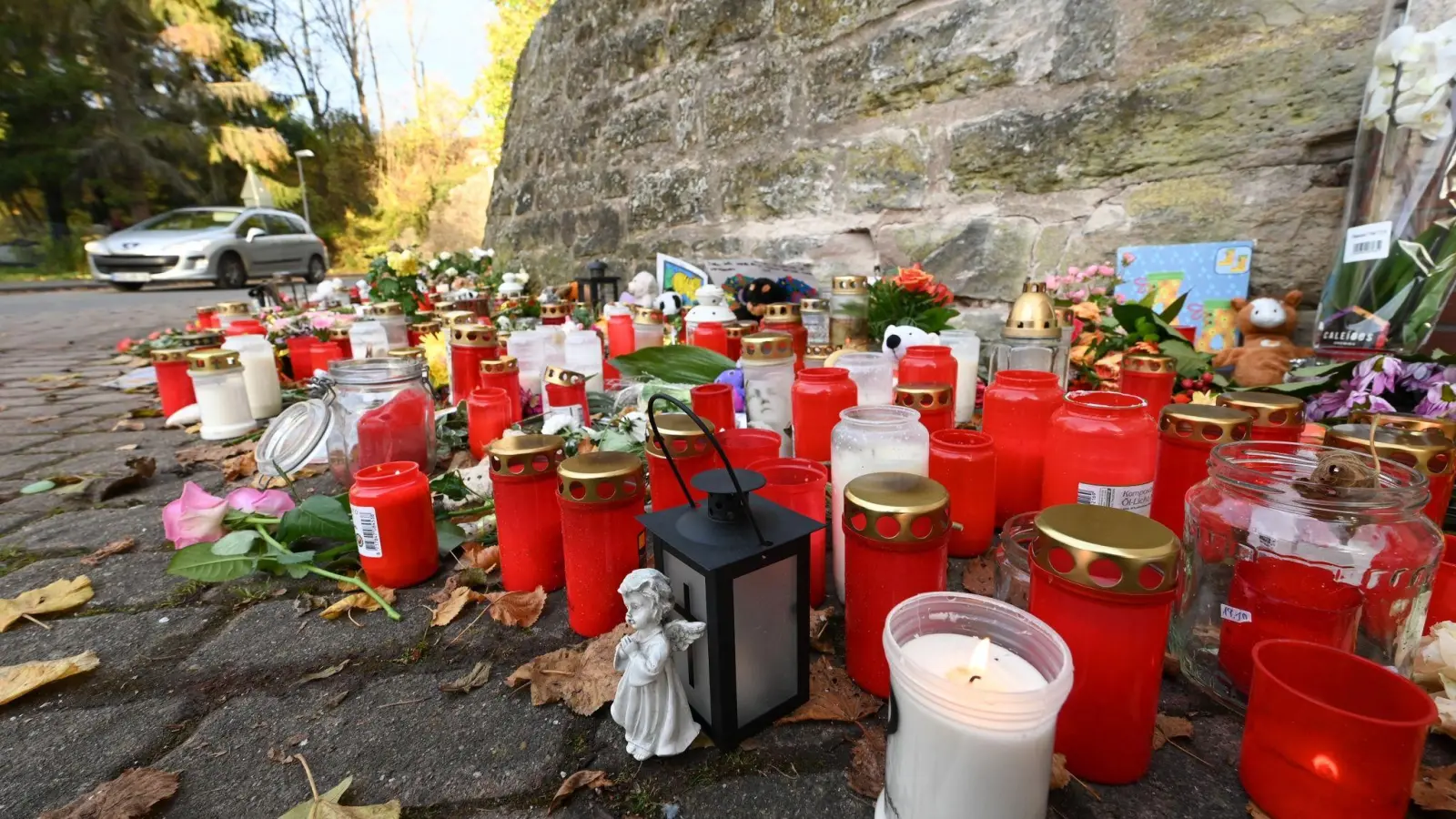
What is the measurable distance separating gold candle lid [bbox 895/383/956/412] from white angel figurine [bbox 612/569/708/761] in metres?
0.71

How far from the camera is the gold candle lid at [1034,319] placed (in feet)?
5.15

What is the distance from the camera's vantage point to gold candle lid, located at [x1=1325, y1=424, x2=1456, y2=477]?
873mm

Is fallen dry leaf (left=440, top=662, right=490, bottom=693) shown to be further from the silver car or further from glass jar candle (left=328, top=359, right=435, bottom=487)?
the silver car

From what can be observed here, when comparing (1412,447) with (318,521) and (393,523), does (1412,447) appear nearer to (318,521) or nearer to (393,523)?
(393,523)

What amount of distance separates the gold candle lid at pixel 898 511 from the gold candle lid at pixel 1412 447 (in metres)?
0.60

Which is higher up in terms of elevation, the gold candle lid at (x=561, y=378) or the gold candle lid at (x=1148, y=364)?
the gold candle lid at (x=1148, y=364)

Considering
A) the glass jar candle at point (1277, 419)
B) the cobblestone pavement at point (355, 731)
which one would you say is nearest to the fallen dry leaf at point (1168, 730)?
the cobblestone pavement at point (355, 731)

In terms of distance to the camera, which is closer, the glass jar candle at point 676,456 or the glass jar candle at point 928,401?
the glass jar candle at point 676,456

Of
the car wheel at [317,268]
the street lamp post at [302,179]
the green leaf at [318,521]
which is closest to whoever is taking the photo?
the green leaf at [318,521]

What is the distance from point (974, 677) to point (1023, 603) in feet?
1.18

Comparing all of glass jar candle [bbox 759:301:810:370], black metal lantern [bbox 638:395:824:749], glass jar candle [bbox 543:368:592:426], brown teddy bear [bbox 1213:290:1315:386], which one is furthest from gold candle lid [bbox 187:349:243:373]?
brown teddy bear [bbox 1213:290:1315:386]

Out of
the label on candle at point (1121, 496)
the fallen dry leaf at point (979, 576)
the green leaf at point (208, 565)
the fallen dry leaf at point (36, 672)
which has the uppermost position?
the label on candle at point (1121, 496)

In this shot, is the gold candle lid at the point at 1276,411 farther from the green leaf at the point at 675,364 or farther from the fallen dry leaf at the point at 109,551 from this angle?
the fallen dry leaf at the point at 109,551

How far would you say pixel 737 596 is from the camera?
72 cm
